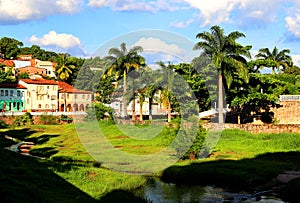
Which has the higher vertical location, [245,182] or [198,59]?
[198,59]

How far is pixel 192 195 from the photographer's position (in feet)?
93.9

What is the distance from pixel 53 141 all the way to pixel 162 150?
18.1 meters

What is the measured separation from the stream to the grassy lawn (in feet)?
4.19

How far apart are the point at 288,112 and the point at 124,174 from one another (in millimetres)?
36720

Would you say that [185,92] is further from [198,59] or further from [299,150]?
[299,150]

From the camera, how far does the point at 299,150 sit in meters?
42.9

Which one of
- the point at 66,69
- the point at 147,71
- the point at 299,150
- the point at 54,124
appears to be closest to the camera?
the point at 299,150

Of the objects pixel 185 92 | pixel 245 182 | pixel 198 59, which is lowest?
pixel 245 182

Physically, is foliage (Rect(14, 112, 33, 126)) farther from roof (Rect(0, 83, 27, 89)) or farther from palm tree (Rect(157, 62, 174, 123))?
palm tree (Rect(157, 62, 174, 123))

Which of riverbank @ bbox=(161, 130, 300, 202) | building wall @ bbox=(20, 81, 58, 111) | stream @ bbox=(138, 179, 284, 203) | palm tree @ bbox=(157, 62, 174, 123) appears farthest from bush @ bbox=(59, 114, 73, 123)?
stream @ bbox=(138, 179, 284, 203)

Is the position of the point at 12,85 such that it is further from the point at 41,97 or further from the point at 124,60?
the point at 124,60

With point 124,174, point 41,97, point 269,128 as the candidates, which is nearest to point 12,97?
point 41,97

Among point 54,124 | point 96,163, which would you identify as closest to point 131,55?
point 54,124

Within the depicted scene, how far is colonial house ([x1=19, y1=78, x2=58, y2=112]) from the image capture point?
315ft
